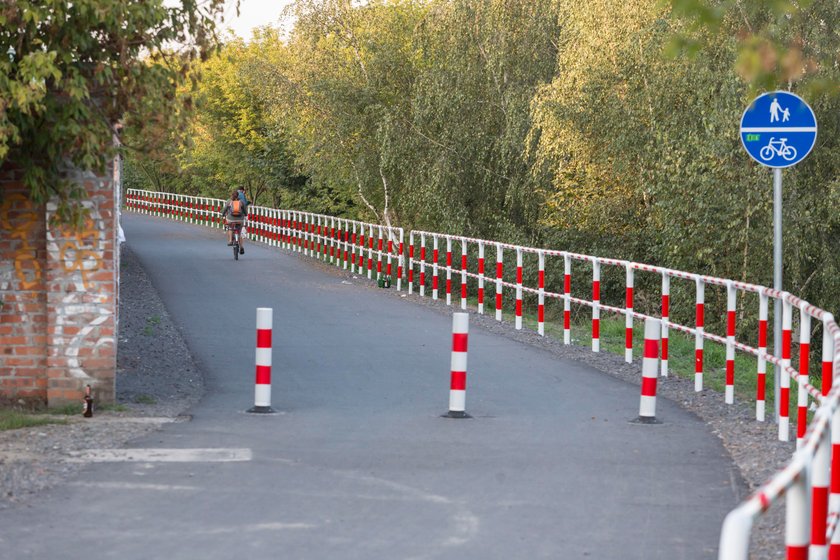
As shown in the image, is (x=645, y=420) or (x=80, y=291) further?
(x=80, y=291)

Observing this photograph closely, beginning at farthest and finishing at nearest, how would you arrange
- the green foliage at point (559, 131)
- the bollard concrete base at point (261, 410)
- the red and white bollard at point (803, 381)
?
1. the green foliage at point (559, 131)
2. the bollard concrete base at point (261, 410)
3. the red and white bollard at point (803, 381)

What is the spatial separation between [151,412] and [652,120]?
68.2 ft

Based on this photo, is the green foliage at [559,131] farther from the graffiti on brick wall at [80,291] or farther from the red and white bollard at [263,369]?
the graffiti on brick wall at [80,291]

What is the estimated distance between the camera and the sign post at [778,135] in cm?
1254

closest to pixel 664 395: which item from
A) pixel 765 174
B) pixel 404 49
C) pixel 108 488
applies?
pixel 108 488

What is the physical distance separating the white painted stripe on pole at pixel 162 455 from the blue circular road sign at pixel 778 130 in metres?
5.32

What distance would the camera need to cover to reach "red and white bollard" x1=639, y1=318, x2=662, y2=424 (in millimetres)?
11961

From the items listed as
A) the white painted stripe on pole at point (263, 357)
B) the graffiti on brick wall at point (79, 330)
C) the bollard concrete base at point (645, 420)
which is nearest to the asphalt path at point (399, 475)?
the bollard concrete base at point (645, 420)

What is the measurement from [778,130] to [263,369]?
4.89 m

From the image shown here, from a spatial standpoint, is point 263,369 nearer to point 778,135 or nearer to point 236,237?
point 778,135

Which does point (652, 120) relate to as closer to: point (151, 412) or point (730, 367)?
point (730, 367)

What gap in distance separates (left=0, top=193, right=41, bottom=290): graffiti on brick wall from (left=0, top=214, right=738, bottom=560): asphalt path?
1841 mm

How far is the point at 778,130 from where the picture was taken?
12695 mm

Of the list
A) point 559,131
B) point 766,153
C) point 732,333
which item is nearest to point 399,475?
point 766,153
